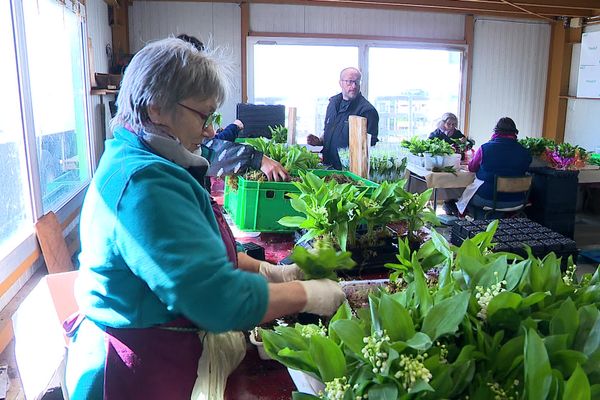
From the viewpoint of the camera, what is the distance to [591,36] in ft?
22.8

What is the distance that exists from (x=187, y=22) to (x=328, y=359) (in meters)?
6.24

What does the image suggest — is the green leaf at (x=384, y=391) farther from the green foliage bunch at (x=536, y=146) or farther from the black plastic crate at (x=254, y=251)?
the green foliage bunch at (x=536, y=146)

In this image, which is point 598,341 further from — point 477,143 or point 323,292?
point 477,143

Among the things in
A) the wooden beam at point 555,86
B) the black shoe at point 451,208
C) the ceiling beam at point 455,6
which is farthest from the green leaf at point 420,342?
the wooden beam at point 555,86

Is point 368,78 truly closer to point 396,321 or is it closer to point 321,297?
point 321,297

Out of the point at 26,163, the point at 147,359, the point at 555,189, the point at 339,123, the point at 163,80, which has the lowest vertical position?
the point at 555,189

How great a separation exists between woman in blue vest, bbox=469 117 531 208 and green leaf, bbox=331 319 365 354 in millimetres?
3975

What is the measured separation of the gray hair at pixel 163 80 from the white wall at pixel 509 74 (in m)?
7.01

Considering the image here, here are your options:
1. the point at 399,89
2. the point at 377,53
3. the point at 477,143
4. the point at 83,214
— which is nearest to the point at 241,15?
the point at 377,53

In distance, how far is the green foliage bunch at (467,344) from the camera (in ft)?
2.37

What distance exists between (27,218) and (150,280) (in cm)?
181

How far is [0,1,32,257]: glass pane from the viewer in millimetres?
2090

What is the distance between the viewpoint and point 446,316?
0.80 metres

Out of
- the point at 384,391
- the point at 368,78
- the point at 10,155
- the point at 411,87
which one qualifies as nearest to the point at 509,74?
the point at 411,87
